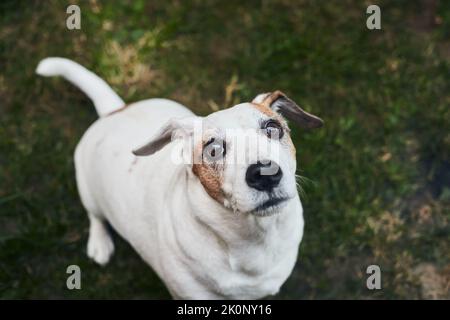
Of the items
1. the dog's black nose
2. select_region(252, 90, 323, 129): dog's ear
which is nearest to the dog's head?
the dog's black nose

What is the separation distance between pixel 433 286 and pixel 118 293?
225 centimetres

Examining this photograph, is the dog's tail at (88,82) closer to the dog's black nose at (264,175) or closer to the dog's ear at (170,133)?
the dog's ear at (170,133)

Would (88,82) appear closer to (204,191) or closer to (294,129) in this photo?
(294,129)

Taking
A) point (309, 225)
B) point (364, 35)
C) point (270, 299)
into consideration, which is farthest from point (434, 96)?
point (270, 299)

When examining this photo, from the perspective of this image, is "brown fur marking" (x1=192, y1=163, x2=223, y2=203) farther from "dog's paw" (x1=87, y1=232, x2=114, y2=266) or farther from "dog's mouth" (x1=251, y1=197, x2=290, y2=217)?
"dog's paw" (x1=87, y1=232, x2=114, y2=266)

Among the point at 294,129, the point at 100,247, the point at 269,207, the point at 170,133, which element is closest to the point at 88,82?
the point at 100,247

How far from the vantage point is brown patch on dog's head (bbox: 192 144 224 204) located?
2838 millimetres

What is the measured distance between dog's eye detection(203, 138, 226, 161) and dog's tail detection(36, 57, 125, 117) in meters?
1.50

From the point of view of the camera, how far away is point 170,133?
10.3ft

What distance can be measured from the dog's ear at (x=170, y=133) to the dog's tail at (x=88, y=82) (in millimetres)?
1170

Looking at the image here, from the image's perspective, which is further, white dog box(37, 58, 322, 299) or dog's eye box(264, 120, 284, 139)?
dog's eye box(264, 120, 284, 139)

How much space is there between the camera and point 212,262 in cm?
318

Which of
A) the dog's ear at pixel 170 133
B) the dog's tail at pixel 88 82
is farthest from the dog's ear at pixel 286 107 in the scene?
the dog's tail at pixel 88 82
